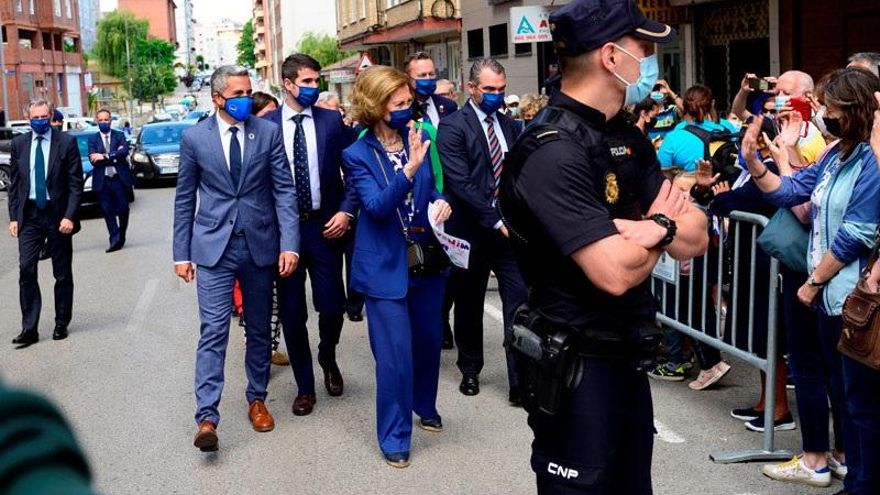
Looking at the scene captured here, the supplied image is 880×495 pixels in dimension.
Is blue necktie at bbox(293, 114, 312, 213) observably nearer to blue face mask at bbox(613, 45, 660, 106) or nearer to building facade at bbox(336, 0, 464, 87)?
blue face mask at bbox(613, 45, 660, 106)

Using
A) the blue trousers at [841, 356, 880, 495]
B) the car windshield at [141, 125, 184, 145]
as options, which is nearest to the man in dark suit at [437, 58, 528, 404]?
the blue trousers at [841, 356, 880, 495]

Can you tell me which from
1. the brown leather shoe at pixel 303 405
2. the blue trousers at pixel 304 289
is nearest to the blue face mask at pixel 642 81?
the blue trousers at pixel 304 289

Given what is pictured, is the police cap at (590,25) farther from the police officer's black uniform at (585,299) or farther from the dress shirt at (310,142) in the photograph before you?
the dress shirt at (310,142)

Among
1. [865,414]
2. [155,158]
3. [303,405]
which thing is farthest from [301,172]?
[155,158]

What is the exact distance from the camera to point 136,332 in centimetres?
974

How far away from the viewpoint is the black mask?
15.4 feet

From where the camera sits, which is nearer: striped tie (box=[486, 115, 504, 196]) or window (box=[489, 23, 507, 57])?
striped tie (box=[486, 115, 504, 196])

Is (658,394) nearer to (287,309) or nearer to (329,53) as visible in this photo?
(287,309)

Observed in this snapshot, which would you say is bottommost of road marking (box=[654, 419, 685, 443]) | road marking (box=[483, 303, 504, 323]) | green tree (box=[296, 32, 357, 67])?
road marking (box=[483, 303, 504, 323])

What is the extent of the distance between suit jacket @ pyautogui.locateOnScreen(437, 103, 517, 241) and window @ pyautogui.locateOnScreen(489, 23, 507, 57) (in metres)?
24.7

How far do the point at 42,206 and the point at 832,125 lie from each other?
6.86 m

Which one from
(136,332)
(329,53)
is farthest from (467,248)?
(329,53)

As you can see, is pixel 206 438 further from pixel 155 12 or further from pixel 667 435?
pixel 155 12

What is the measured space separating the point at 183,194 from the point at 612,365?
11.6ft
